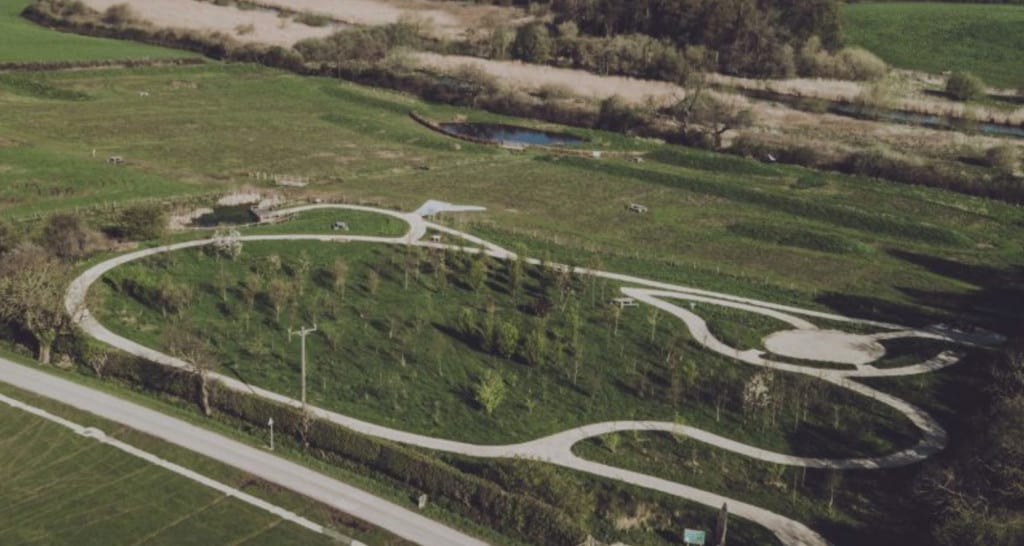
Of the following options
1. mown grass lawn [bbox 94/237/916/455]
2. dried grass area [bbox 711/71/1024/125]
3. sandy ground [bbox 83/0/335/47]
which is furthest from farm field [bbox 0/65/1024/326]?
sandy ground [bbox 83/0/335/47]

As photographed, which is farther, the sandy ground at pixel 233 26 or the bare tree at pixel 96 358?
the sandy ground at pixel 233 26

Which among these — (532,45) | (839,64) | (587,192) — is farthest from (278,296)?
(839,64)

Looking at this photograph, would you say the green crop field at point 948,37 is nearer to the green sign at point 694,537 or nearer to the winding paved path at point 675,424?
the winding paved path at point 675,424

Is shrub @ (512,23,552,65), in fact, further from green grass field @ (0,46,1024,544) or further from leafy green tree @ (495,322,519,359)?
leafy green tree @ (495,322,519,359)

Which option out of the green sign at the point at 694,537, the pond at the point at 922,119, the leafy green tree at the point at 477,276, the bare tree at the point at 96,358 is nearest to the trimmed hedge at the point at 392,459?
the bare tree at the point at 96,358

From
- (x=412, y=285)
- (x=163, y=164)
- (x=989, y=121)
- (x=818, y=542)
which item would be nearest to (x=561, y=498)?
(x=818, y=542)

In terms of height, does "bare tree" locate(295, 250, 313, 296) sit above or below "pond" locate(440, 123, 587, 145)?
below

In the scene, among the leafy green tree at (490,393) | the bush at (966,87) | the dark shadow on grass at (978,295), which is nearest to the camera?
the leafy green tree at (490,393)
